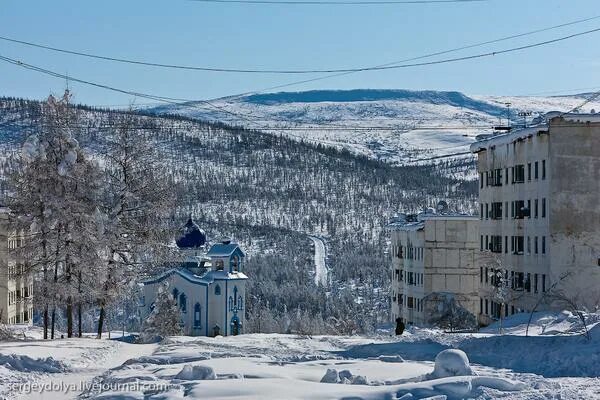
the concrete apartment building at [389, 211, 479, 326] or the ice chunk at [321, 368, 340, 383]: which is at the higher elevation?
the concrete apartment building at [389, 211, 479, 326]

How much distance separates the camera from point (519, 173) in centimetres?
6456

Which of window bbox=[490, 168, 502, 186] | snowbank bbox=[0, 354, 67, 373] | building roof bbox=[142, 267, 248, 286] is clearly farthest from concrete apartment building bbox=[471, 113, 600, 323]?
snowbank bbox=[0, 354, 67, 373]

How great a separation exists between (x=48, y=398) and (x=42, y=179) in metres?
20.7

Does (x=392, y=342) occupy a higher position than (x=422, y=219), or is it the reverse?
(x=422, y=219)

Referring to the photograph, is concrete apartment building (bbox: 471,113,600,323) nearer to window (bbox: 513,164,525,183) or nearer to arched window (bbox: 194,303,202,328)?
window (bbox: 513,164,525,183)

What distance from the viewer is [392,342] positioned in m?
36.5

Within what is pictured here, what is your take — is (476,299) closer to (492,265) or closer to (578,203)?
(492,265)

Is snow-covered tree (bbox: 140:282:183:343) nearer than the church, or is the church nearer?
snow-covered tree (bbox: 140:282:183:343)

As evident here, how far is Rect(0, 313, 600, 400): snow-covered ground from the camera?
21.1 metres

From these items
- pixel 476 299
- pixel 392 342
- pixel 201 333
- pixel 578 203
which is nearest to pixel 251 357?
pixel 392 342

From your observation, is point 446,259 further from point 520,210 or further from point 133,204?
point 133,204

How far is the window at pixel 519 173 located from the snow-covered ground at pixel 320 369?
86.4 feet

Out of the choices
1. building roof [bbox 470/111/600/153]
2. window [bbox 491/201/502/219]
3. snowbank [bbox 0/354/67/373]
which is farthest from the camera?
window [bbox 491/201/502/219]

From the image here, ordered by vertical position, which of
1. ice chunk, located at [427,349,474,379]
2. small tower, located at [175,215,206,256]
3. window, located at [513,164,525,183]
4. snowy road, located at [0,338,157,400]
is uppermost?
window, located at [513,164,525,183]
